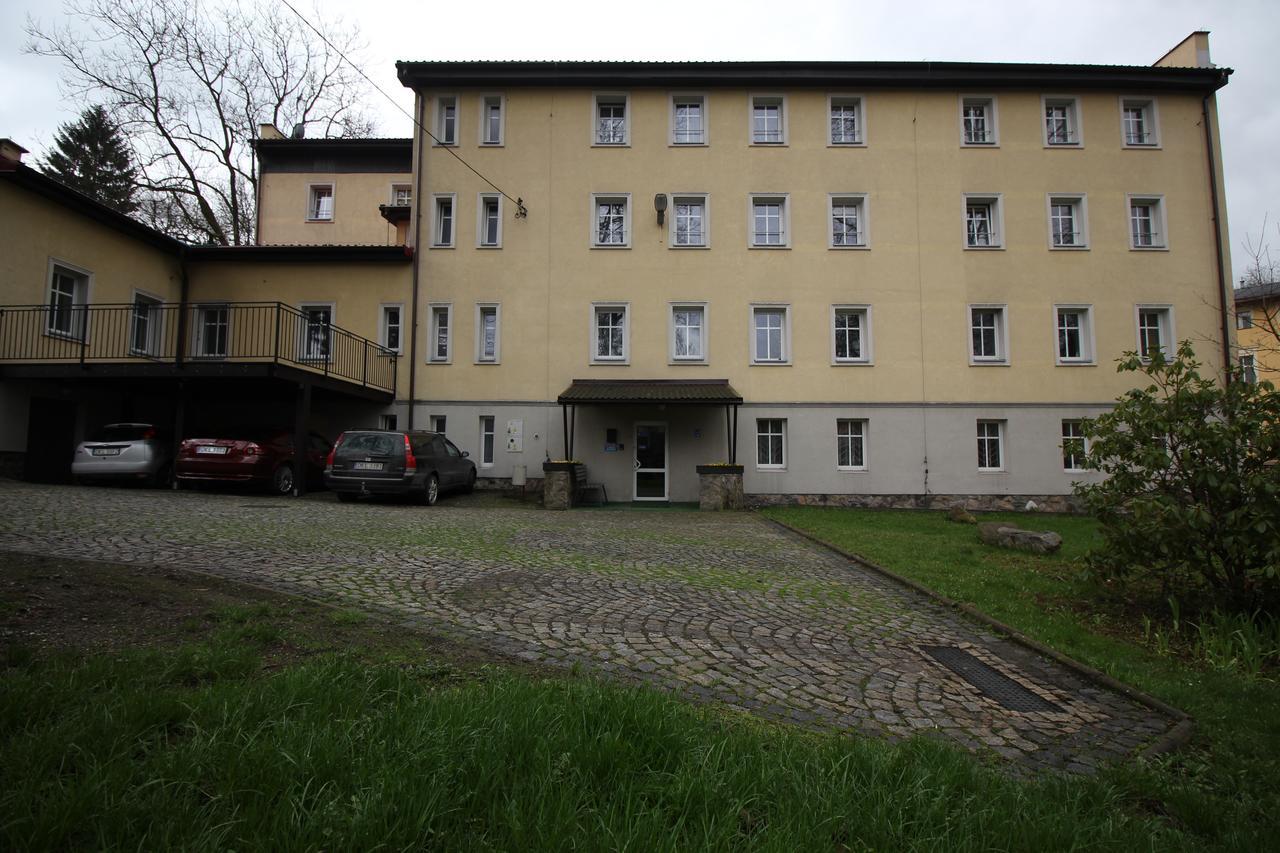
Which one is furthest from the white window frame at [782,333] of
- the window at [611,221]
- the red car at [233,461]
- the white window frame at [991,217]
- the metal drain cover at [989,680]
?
the metal drain cover at [989,680]

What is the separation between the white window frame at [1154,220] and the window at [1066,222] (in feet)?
4.47

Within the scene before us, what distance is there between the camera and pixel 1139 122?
19.6 meters

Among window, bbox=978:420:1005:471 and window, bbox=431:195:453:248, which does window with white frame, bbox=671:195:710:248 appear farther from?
window, bbox=978:420:1005:471

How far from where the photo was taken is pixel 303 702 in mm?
2689

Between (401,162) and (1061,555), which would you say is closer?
(1061,555)

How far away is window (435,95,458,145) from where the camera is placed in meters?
19.7

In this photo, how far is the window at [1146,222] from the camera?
19031 millimetres

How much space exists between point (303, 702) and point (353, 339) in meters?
17.6

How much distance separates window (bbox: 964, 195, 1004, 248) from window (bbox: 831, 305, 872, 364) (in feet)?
12.8

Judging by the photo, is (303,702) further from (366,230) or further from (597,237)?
(366,230)

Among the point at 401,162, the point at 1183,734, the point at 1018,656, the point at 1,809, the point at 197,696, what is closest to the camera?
the point at 1,809

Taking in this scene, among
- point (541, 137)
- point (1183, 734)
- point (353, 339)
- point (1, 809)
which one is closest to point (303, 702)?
point (1, 809)

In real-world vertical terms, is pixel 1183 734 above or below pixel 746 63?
below

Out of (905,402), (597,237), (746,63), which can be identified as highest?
(746,63)
